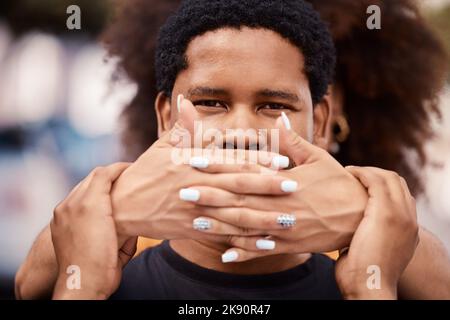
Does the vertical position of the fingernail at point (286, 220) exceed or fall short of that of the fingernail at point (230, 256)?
it exceeds it

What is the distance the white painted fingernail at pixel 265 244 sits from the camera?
170cm

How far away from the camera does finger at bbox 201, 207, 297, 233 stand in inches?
66.4

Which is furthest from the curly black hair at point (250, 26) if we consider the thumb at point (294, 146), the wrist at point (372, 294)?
the wrist at point (372, 294)

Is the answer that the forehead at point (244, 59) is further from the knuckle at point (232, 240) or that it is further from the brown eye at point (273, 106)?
the knuckle at point (232, 240)

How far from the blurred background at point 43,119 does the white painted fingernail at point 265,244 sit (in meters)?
2.25

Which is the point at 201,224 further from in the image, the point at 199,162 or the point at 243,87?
the point at 243,87

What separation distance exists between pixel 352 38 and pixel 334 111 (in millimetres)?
365

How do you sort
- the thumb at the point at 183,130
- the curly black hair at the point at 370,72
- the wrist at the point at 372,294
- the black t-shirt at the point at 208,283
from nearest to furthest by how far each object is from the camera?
1. the wrist at the point at 372,294
2. the thumb at the point at 183,130
3. the black t-shirt at the point at 208,283
4. the curly black hair at the point at 370,72

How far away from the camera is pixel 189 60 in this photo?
2.01 meters

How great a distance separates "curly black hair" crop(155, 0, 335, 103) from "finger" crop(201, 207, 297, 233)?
0.57 meters

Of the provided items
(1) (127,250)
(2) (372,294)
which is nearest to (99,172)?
(1) (127,250)

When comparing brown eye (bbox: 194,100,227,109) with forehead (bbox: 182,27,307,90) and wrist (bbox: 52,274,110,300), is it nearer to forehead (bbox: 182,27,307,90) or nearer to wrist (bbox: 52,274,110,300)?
forehead (bbox: 182,27,307,90)

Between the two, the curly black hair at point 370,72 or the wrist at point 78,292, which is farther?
the curly black hair at point 370,72
